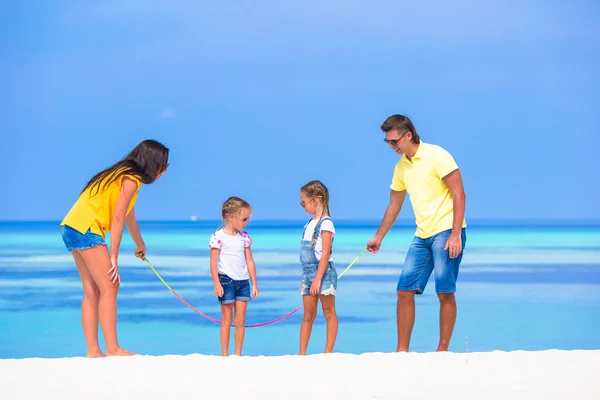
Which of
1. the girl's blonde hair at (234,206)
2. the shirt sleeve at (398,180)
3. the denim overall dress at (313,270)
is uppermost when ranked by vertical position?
the shirt sleeve at (398,180)

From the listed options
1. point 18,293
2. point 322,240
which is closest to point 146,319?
point 18,293

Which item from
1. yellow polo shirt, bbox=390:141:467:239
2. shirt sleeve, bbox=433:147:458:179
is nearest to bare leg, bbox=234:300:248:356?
yellow polo shirt, bbox=390:141:467:239

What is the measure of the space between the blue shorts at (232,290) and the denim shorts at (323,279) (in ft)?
1.31

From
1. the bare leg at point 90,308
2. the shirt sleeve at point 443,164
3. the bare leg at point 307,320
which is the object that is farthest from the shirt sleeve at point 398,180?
the bare leg at point 90,308

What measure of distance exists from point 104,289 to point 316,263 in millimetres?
1397

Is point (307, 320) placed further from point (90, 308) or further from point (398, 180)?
point (90, 308)

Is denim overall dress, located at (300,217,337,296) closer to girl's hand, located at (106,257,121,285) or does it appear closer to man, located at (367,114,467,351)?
man, located at (367,114,467,351)

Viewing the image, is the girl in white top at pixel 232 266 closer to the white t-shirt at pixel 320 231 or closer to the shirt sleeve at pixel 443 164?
the white t-shirt at pixel 320 231

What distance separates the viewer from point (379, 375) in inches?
172

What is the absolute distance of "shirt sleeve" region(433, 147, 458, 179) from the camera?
5.30 metres

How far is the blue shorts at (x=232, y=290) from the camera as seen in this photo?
576cm

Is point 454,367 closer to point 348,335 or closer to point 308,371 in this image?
point 308,371

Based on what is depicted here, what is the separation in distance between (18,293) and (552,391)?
28.0 feet

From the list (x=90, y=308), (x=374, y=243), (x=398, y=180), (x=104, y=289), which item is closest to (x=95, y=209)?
(x=104, y=289)
